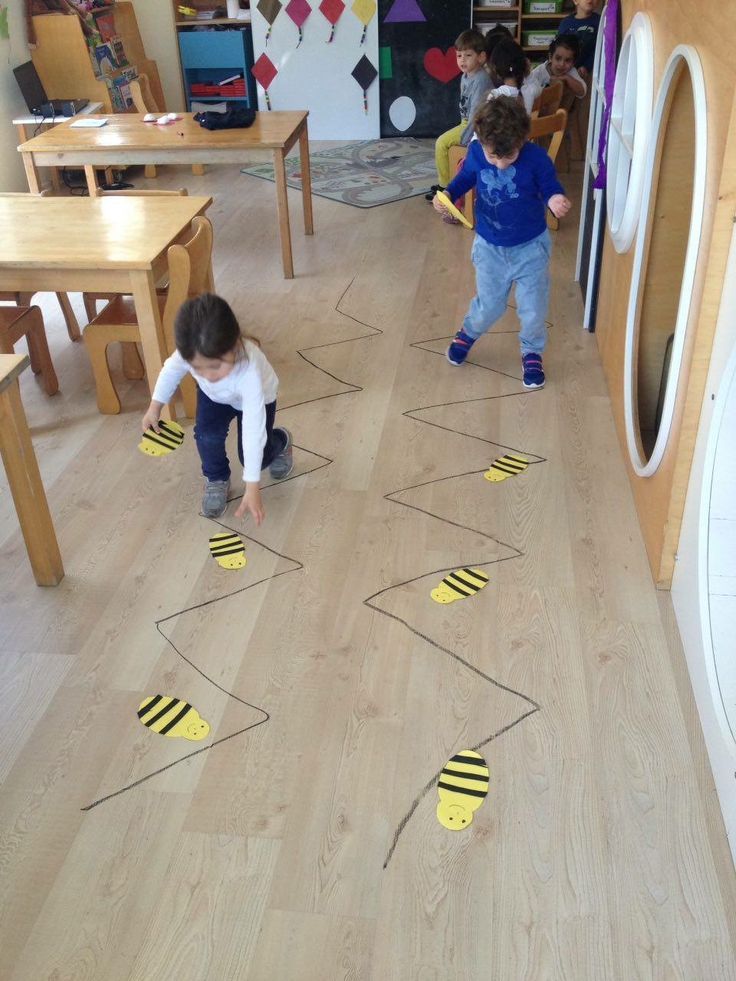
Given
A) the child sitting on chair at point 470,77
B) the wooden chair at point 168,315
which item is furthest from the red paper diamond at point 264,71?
the wooden chair at point 168,315

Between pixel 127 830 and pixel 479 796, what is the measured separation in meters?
0.69

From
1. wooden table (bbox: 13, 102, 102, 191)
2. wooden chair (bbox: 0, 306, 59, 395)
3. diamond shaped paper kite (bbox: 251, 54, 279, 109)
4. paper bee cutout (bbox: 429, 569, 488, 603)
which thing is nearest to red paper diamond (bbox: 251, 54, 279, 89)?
diamond shaped paper kite (bbox: 251, 54, 279, 109)

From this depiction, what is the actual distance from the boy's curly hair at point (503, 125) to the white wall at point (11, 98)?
11.9 ft

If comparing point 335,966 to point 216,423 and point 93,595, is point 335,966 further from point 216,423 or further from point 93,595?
point 216,423

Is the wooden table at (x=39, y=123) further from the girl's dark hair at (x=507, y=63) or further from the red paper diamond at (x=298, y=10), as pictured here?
the girl's dark hair at (x=507, y=63)

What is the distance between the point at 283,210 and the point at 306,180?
57cm

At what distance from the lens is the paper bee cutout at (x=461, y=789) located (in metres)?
1.77

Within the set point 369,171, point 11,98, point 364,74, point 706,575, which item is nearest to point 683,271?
point 706,575

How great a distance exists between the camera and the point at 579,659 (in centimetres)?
212

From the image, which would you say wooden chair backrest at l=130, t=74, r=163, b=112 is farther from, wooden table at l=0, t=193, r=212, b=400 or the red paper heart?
wooden table at l=0, t=193, r=212, b=400

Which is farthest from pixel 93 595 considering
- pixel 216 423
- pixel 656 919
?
pixel 656 919

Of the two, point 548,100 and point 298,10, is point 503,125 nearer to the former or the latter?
point 548,100

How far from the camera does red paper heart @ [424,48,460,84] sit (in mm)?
6422

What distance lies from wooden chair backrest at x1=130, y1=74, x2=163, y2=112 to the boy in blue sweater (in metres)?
3.68
